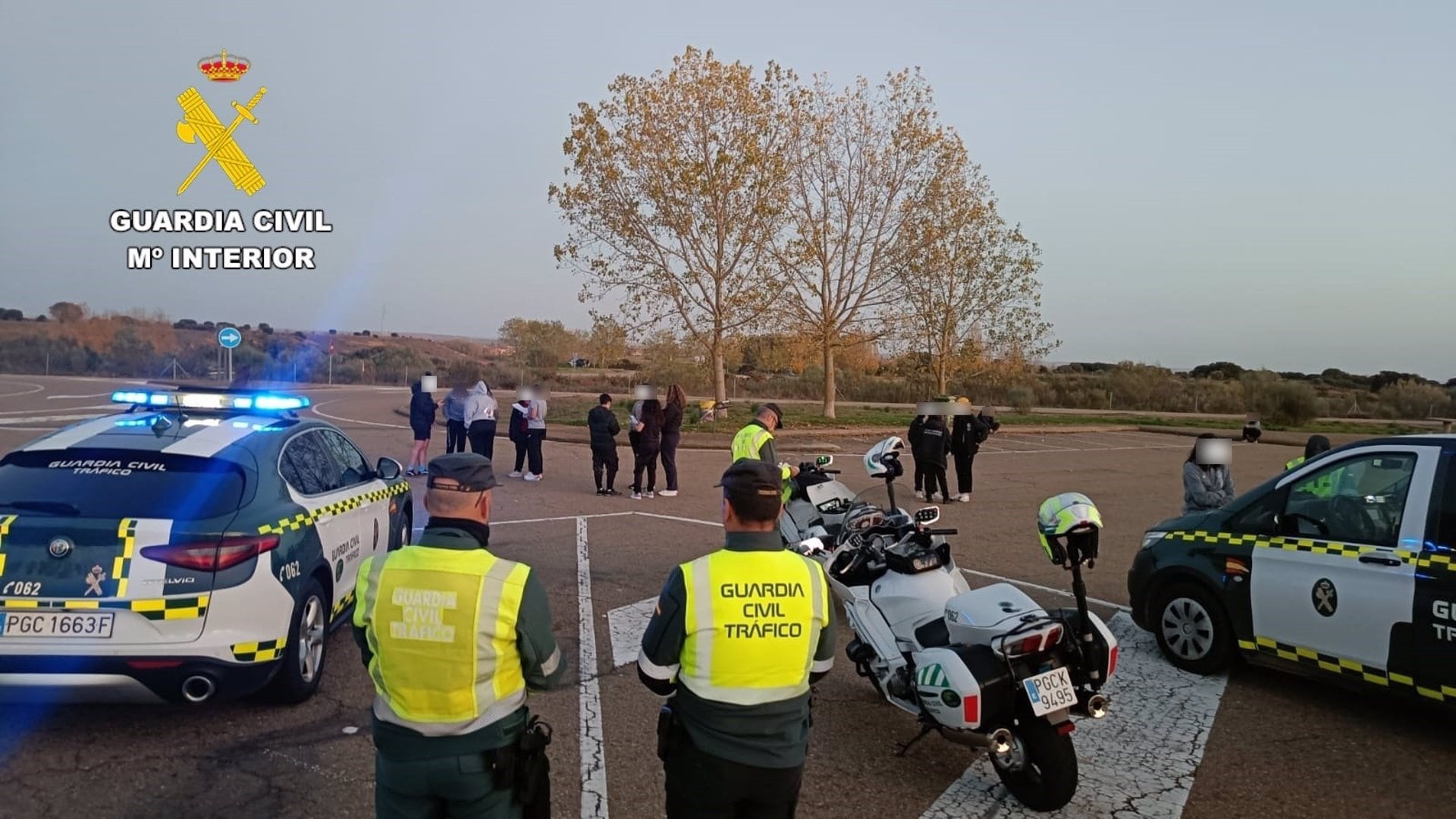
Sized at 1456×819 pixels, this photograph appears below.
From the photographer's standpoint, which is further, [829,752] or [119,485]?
[829,752]

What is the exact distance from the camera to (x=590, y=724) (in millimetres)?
4824

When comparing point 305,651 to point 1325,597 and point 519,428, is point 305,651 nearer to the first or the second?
point 1325,597

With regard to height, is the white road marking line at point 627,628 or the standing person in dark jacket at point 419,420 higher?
the standing person in dark jacket at point 419,420

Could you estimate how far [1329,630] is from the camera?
501cm

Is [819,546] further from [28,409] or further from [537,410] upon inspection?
[28,409]

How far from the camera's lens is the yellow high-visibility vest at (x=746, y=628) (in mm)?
2713

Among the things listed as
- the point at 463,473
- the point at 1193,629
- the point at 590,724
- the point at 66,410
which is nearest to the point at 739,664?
the point at 463,473

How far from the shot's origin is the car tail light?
4207mm

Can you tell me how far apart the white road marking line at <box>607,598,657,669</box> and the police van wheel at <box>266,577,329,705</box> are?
175 centimetres

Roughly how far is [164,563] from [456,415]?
449 inches

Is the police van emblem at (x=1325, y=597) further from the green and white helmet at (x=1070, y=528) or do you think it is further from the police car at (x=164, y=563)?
the police car at (x=164, y=563)

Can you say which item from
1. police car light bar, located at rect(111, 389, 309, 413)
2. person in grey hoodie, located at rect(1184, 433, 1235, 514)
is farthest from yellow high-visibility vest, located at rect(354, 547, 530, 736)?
person in grey hoodie, located at rect(1184, 433, 1235, 514)

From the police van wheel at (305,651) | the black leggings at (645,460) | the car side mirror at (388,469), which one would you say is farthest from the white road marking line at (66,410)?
Result: the police van wheel at (305,651)

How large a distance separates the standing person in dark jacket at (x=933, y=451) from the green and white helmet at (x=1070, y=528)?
927cm
